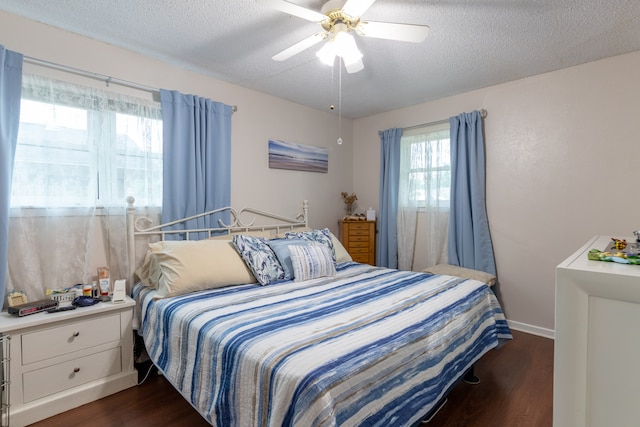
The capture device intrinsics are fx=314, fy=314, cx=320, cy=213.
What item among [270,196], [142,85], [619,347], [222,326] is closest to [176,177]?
[142,85]

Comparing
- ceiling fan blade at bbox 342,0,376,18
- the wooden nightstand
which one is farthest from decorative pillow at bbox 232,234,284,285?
ceiling fan blade at bbox 342,0,376,18

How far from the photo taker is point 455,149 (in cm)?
329

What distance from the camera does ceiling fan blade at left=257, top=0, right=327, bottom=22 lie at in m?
1.52

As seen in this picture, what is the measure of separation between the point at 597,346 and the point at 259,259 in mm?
2010

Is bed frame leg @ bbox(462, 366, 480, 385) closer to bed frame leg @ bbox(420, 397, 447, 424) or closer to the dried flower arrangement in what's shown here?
bed frame leg @ bbox(420, 397, 447, 424)

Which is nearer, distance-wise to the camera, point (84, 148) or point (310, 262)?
point (84, 148)

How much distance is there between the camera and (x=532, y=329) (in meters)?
2.98

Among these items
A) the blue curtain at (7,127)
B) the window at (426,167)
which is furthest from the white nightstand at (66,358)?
the window at (426,167)

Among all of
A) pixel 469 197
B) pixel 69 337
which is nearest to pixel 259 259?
pixel 69 337

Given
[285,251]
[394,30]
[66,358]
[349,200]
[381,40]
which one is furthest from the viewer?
[349,200]

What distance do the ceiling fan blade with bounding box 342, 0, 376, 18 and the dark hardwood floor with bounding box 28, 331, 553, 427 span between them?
2.23m

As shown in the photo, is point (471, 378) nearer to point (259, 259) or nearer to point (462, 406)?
point (462, 406)

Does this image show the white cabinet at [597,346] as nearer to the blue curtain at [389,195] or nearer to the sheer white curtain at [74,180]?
the sheer white curtain at [74,180]

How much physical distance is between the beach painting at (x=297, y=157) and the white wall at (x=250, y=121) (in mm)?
63
